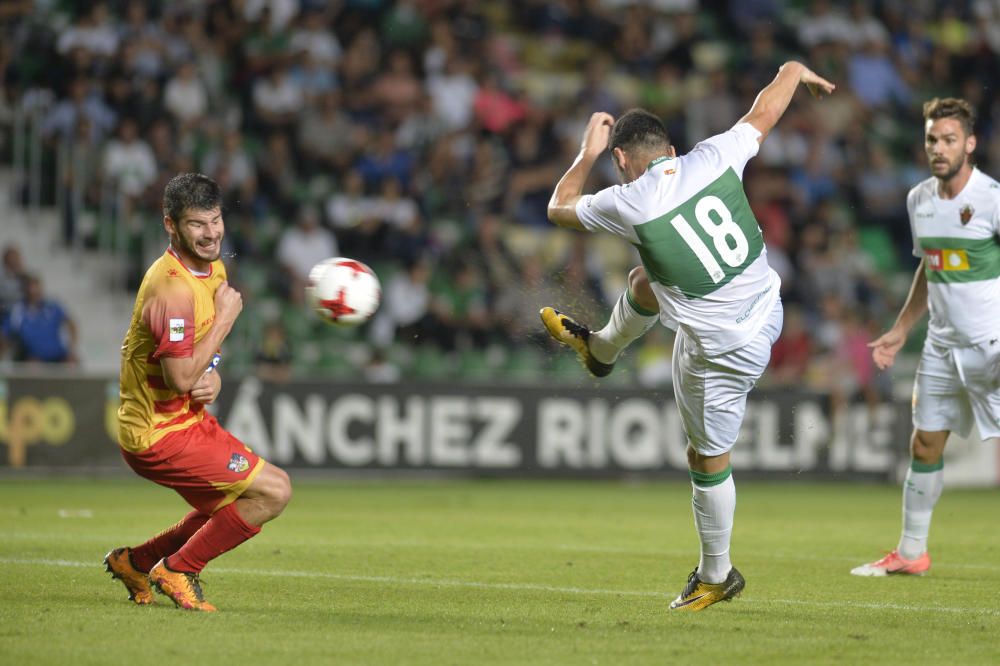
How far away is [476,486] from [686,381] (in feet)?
31.0

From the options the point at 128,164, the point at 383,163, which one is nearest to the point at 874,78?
the point at 383,163

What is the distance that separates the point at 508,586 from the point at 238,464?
2040 mm

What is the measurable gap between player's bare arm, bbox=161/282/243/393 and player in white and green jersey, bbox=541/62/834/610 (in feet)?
5.64

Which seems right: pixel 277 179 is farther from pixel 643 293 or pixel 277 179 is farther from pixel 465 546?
pixel 643 293

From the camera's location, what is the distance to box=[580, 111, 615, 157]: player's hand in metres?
7.56

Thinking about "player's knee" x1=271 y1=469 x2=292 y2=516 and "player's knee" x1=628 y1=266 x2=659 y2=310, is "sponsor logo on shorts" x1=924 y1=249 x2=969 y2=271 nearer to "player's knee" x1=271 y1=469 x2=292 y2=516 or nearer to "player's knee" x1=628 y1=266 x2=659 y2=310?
"player's knee" x1=628 y1=266 x2=659 y2=310

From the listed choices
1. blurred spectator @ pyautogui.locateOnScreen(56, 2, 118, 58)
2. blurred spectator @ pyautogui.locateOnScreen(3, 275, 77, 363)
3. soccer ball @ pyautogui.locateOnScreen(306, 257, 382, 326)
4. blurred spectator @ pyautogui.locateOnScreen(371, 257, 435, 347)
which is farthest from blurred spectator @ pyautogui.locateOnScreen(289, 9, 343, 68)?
soccer ball @ pyautogui.locateOnScreen(306, 257, 382, 326)

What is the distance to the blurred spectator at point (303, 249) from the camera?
17500mm

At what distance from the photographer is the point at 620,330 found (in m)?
8.44

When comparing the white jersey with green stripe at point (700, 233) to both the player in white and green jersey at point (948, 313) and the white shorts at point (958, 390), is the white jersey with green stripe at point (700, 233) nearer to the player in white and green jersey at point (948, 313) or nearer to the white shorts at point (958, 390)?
the player in white and green jersey at point (948, 313)

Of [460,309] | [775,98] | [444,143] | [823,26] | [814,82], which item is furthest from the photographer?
[823,26]

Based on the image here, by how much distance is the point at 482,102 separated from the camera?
65.7ft

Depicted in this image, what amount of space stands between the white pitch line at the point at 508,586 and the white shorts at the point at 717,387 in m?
0.97

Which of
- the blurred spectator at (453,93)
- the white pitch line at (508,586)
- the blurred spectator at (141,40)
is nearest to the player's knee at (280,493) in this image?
the white pitch line at (508,586)
